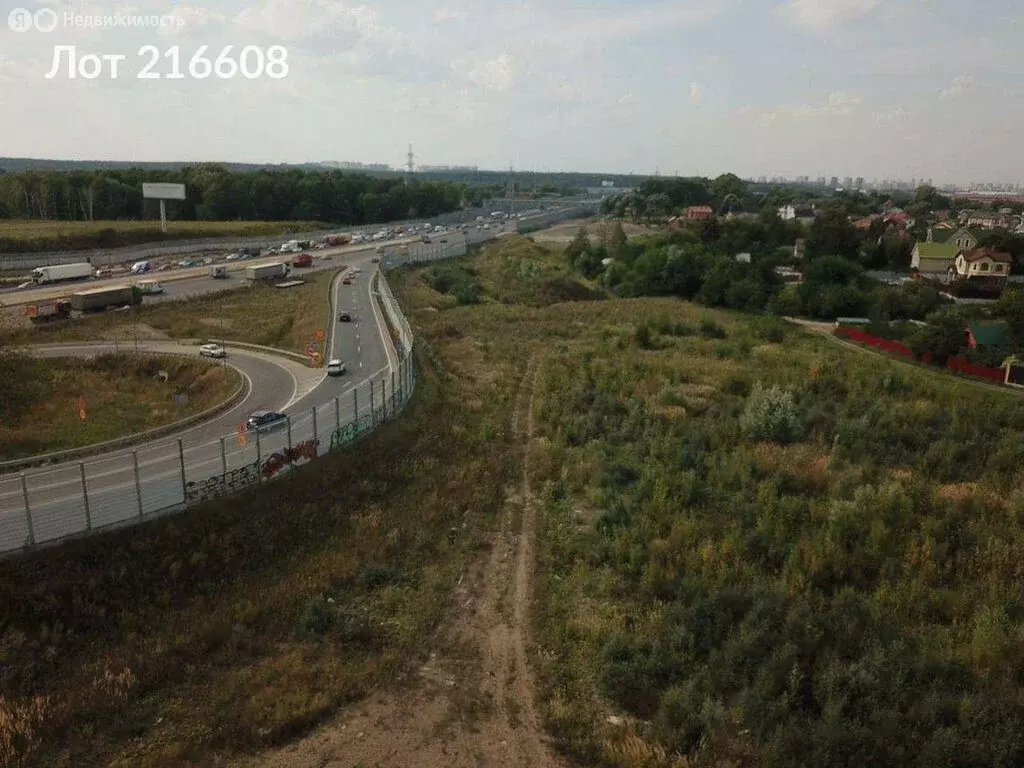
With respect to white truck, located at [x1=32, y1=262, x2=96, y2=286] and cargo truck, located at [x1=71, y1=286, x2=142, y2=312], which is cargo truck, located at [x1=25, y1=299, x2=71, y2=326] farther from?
white truck, located at [x1=32, y1=262, x2=96, y2=286]

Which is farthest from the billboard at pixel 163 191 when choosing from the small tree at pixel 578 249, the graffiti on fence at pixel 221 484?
the graffiti on fence at pixel 221 484

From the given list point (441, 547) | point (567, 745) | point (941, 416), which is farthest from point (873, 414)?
point (567, 745)

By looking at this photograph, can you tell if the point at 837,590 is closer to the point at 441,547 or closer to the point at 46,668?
the point at 441,547

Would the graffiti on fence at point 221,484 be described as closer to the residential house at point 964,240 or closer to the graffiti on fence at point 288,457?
the graffiti on fence at point 288,457

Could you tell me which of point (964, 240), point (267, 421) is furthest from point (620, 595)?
point (964, 240)

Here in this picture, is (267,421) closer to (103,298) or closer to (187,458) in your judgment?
(187,458)

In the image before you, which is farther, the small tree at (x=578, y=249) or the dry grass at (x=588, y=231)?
the dry grass at (x=588, y=231)
